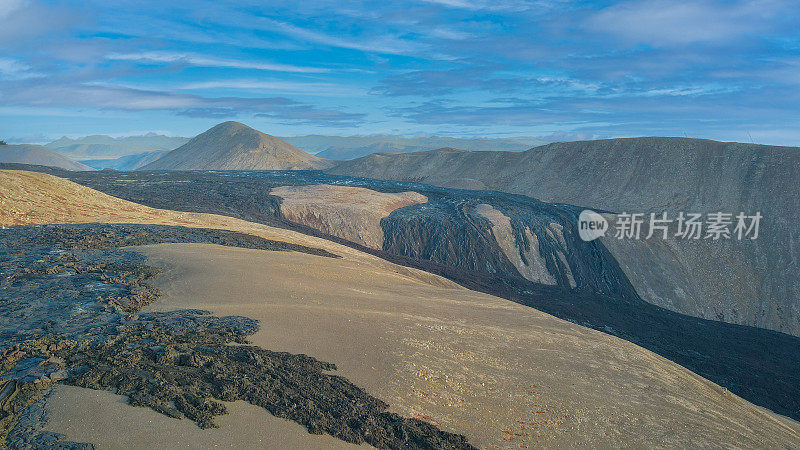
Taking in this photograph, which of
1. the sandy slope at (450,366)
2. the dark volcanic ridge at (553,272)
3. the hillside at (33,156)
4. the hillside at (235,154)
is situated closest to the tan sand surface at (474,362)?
the sandy slope at (450,366)

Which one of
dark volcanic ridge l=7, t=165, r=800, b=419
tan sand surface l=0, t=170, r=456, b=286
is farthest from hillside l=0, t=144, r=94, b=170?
tan sand surface l=0, t=170, r=456, b=286

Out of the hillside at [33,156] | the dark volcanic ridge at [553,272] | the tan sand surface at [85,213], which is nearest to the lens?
the tan sand surface at [85,213]

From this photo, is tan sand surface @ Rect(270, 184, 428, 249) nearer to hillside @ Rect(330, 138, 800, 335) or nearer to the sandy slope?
the sandy slope

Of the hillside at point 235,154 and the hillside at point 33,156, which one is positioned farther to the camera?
the hillside at point 33,156

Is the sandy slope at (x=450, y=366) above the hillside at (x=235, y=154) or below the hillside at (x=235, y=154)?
below

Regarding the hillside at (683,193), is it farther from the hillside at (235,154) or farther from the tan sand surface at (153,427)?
the tan sand surface at (153,427)

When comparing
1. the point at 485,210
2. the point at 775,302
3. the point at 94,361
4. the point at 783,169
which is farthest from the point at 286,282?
the point at 783,169

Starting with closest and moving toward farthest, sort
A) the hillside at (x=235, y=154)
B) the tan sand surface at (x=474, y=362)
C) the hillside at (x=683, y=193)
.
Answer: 1. the tan sand surface at (x=474, y=362)
2. the hillside at (x=683, y=193)
3. the hillside at (x=235, y=154)
